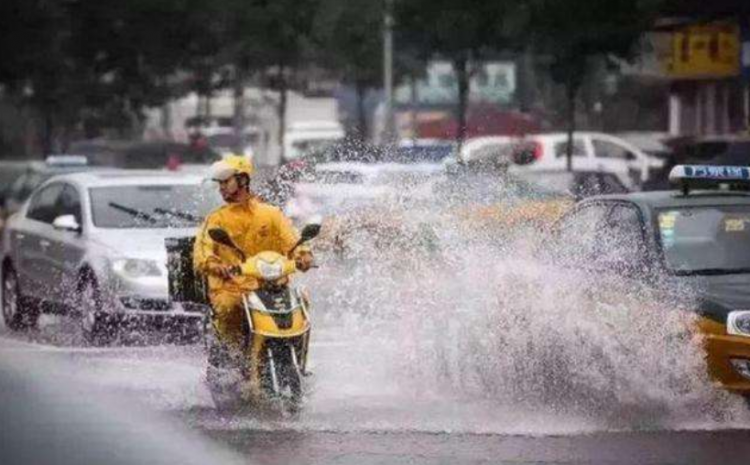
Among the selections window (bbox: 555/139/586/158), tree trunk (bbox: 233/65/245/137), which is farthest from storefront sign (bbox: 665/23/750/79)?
tree trunk (bbox: 233/65/245/137)

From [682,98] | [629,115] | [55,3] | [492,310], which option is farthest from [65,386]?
[629,115]

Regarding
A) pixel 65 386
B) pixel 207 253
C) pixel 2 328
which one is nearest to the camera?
pixel 207 253

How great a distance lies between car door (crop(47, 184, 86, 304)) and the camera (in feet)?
65.6

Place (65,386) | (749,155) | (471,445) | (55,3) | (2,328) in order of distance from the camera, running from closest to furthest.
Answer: (471,445), (65,386), (2,328), (749,155), (55,3)

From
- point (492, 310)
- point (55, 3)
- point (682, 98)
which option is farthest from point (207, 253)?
point (682, 98)

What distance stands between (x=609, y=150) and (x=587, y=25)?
35.0 feet

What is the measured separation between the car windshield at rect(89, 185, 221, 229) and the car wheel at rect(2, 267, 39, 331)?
4.84 feet

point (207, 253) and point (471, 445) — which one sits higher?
point (207, 253)

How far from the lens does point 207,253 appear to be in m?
13.7

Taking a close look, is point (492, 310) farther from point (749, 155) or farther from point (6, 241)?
point (749, 155)

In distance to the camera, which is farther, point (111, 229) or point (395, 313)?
point (111, 229)

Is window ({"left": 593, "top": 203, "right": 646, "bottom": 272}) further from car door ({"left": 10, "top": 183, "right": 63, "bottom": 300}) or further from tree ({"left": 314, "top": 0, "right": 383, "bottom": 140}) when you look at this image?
tree ({"left": 314, "top": 0, "right": 383, "bottom": 140})

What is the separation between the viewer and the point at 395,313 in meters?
15.7

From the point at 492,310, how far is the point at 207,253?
187 cm
